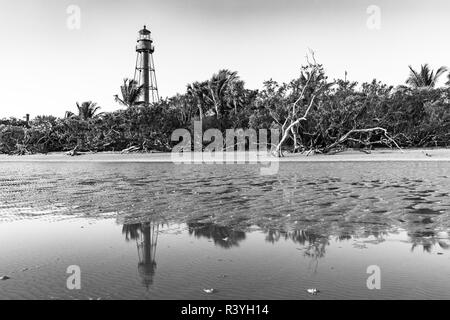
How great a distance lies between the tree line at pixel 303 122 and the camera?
1155 inches

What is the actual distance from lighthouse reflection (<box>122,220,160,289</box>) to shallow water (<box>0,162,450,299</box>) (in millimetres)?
17

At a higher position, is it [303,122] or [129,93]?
[129,93]

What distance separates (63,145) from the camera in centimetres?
4047

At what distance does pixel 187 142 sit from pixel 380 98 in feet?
53.1

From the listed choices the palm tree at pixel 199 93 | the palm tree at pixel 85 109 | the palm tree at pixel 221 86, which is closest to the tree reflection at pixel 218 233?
the palm tree at pixel 199 93

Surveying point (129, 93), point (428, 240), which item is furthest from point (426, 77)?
point (428, 240)

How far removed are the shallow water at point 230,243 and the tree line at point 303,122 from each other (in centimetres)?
1815

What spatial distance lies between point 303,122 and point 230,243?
2550 cm

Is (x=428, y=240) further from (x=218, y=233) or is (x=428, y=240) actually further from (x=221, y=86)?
(x=221, y=86)

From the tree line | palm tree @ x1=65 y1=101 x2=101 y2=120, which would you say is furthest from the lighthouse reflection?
palm tree @ x1=65 y1=101 x2=101 y2=120

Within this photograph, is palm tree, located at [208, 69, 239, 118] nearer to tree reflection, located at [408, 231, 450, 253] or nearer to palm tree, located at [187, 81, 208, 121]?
palm tree, located at [187, 81, 208, 121]

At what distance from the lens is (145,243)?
6.28 meters

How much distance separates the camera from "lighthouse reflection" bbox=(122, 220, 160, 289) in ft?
15.6

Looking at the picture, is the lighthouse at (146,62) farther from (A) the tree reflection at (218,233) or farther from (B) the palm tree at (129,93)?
(A) the tree reflection at (218,233)
